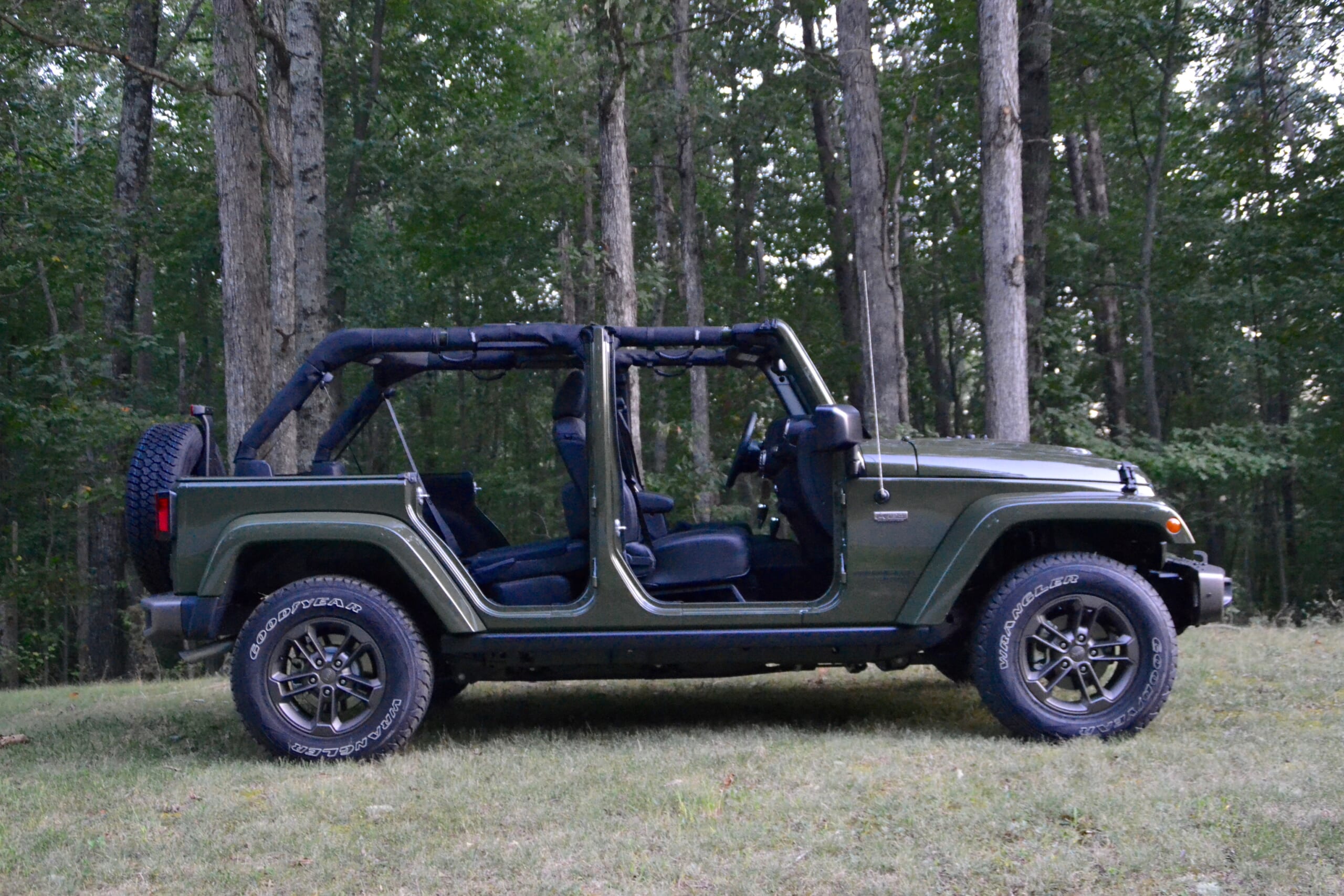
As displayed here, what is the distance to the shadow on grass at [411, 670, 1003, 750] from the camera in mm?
5922

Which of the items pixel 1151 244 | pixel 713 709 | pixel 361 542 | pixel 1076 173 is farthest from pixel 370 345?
pixel 1076 173

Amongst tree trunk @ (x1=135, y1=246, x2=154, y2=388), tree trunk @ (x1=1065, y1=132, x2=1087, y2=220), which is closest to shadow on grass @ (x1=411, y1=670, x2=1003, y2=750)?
tree trunk @ (x1=135, y1=246, x2=154, y2=388)

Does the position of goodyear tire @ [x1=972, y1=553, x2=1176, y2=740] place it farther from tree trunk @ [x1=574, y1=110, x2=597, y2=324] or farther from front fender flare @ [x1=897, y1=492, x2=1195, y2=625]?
tree trunk @ [x1=574, y1=110, x2=597, y2=324]

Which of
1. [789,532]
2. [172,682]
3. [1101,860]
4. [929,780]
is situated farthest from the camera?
[172,682]

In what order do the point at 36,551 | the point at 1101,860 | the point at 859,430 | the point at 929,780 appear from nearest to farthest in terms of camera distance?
1. the point at 1101,860
2. the point at 929,780
3. the point at 859,430
4. the point at 36,551

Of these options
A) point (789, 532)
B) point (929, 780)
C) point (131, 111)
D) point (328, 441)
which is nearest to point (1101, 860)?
point (929, 780)

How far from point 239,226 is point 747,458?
24.3ft

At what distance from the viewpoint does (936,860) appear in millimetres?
3713

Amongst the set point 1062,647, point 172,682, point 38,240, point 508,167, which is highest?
point 508,167

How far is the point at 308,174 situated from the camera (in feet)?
41.4

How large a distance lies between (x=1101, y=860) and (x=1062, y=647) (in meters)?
1.76

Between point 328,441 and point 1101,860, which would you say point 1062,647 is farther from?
point 328,441

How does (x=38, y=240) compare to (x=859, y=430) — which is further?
(x=38, y=240)

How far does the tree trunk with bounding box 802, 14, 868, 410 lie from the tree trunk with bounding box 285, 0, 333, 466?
1121 centimetres
